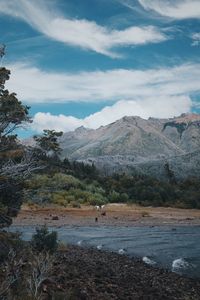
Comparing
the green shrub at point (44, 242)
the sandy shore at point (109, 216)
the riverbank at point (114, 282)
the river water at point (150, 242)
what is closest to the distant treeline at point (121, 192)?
the sandy shore at point (109, 216)

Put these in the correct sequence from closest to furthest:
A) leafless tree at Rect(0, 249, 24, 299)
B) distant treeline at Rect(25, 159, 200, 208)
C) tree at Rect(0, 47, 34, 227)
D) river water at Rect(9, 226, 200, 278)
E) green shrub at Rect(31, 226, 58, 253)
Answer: leafless tree at Rect(0, 249, 24, 299)
tree at Rect(0, 47, 34, 227)
green shrub at Rect(31, 226, 58, 253)
river water at Rect(9, 226, 200, 278)
distant treeline at Rect(25, 159, 200, 208)

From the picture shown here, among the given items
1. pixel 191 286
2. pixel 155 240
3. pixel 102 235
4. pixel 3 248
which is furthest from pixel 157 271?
pixel 102 235

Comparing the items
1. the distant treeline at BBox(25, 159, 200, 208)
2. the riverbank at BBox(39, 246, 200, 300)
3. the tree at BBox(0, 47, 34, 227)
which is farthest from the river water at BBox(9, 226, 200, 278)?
the distant treeline at BBox(25, 159, 200, 208)

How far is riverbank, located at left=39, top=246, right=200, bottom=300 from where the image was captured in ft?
55.8

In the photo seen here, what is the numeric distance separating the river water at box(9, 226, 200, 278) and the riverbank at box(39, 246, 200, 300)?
8.74 ft

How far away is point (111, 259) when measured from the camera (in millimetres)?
27109

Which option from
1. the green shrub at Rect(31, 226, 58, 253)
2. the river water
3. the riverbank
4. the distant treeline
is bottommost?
the river water

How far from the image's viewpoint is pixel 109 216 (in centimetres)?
6266

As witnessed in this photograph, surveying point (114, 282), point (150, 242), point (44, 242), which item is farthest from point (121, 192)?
point (114, 282)

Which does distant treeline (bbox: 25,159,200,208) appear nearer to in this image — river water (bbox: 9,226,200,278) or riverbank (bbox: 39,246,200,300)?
river water (bbox: 9,226,200,278)

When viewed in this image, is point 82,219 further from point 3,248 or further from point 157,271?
point 3,248

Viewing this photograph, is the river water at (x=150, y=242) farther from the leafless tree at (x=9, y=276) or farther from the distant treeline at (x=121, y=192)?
the distant treeline at (x=121, y=192)

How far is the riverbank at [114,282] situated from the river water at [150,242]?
8.74 feet

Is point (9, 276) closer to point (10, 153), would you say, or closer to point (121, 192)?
point (10, 153)
